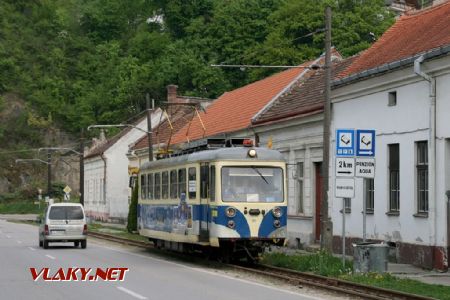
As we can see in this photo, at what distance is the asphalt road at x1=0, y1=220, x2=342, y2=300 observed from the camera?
16.8 metres

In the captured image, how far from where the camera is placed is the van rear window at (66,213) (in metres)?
34.3

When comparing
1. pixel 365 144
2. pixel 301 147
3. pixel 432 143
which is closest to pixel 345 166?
pixel 365 144

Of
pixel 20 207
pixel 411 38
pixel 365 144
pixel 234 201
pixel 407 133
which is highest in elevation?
pixel 411 38

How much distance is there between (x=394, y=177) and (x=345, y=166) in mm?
5590

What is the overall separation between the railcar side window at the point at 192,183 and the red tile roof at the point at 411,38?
21.0ft

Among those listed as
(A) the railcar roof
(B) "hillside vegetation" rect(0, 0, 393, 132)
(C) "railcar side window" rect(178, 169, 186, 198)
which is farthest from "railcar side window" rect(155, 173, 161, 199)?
(B) "hillside vegetation" rect(0, 0, 393, 132)

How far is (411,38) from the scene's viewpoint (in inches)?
1093

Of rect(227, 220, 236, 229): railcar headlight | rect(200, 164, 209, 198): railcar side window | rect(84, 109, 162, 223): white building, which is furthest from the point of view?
rect(84, 109, 162, 223): white building

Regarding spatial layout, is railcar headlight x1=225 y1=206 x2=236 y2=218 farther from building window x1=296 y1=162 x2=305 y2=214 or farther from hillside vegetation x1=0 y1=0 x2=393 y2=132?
hillside vegetation x1=0 y1=0 x2=393 y2=132

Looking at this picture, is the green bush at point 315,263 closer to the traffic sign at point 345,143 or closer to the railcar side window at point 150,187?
the traffic sign at point 345,143

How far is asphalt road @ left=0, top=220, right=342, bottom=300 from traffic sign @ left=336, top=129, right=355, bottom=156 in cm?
355

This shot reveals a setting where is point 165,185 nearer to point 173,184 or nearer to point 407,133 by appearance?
point 173,184

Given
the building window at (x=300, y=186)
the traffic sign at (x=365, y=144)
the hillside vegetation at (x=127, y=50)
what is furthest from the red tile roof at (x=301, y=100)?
the hillside vegetation at (x=127, y=50)

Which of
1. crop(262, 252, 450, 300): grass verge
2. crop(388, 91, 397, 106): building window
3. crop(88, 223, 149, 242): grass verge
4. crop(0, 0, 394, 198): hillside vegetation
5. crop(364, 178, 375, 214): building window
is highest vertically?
crop(0, 0, 394, 198): hillside vegetation
